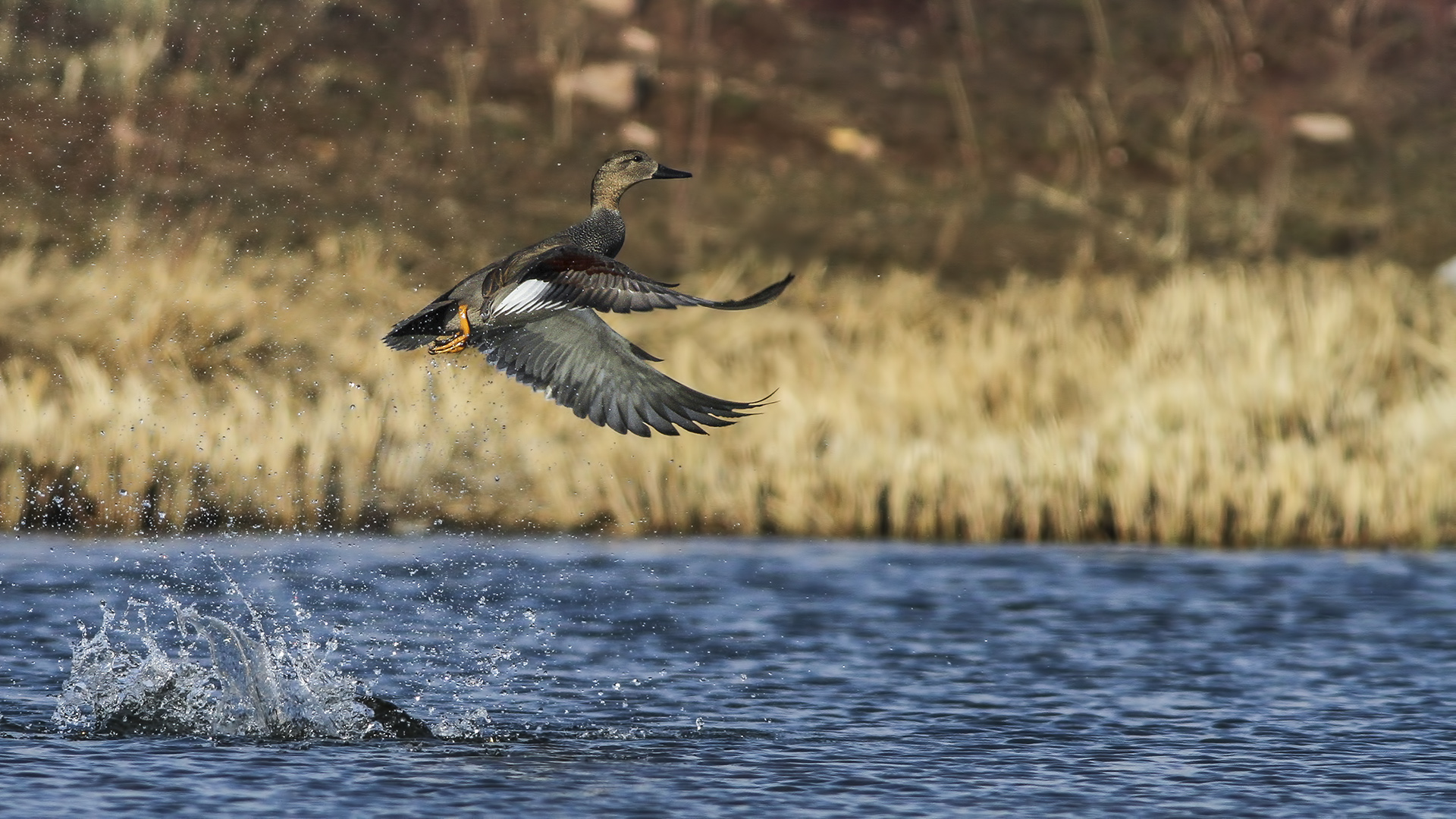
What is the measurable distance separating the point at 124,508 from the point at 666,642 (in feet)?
13.5

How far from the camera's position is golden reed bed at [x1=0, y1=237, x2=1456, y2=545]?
1324 cm

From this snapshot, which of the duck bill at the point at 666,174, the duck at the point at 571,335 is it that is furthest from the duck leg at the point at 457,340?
the duck bill at the point at 666,174

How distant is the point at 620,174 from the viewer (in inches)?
312

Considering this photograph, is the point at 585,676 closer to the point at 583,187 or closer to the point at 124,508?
the point at 124,508

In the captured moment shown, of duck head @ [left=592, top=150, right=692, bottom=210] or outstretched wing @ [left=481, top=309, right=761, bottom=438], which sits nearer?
outstretched wing @ [left=481, top=309, right=761, bottom=438]

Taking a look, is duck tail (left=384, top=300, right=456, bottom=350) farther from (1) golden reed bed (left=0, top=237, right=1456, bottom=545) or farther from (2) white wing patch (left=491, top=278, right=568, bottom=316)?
(1) golden reed bed (left=0, top=237, right=1456, bottom=545)

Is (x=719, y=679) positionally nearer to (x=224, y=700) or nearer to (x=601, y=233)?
(x=224, y=700)

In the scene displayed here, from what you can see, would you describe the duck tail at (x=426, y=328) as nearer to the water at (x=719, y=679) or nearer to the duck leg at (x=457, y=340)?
the duck leg at (x=457, y=340)

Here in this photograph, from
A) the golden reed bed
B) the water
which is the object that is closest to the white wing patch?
the water

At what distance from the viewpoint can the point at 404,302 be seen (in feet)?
58.2

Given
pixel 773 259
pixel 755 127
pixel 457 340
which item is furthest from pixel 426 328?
pixel 755 127

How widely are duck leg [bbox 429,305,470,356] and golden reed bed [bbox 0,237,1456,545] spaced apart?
201 inches

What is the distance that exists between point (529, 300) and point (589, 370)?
83 cm

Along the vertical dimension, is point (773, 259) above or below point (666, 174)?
above
